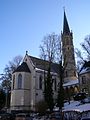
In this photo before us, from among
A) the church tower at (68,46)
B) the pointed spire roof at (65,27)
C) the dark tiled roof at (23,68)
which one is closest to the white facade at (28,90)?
the dark tiled roof at (23,68)

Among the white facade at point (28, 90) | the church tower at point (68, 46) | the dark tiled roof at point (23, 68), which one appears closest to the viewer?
the white facade at point (28, 90)

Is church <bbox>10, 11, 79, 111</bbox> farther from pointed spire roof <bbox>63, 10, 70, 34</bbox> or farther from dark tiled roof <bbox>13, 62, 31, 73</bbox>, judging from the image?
pointed spire roof <bbox>63, 10, 70, 34</bbox>

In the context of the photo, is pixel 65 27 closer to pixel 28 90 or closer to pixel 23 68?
pixel 23 68

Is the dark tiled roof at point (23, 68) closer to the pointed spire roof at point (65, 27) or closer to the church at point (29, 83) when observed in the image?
the church at point (29, 83)

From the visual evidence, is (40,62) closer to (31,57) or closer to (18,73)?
(31,57)

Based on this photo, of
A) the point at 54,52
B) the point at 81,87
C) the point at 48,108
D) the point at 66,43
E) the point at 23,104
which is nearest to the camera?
the point at 48,108

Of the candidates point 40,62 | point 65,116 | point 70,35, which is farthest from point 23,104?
point 70,35

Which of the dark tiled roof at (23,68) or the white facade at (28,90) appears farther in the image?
the dark tiled roof at (23,68)

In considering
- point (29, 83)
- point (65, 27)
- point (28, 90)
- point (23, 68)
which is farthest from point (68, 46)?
point (28, 90)

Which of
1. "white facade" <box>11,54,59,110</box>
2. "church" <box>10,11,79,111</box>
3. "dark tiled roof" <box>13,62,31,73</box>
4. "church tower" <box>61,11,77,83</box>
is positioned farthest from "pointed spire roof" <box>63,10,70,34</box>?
"dark tiled roof" <box>13,62,31,73</box>

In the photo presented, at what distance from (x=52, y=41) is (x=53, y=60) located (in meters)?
4.15

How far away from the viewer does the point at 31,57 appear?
59.2 m

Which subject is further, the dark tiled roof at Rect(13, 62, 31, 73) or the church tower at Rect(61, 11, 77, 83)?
the church tower at Rect(61, 11, 77, 83)

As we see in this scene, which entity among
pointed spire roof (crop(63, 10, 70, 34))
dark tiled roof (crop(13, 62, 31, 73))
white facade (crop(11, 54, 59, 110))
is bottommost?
white facade (crop(11, 54, 59, 110))
